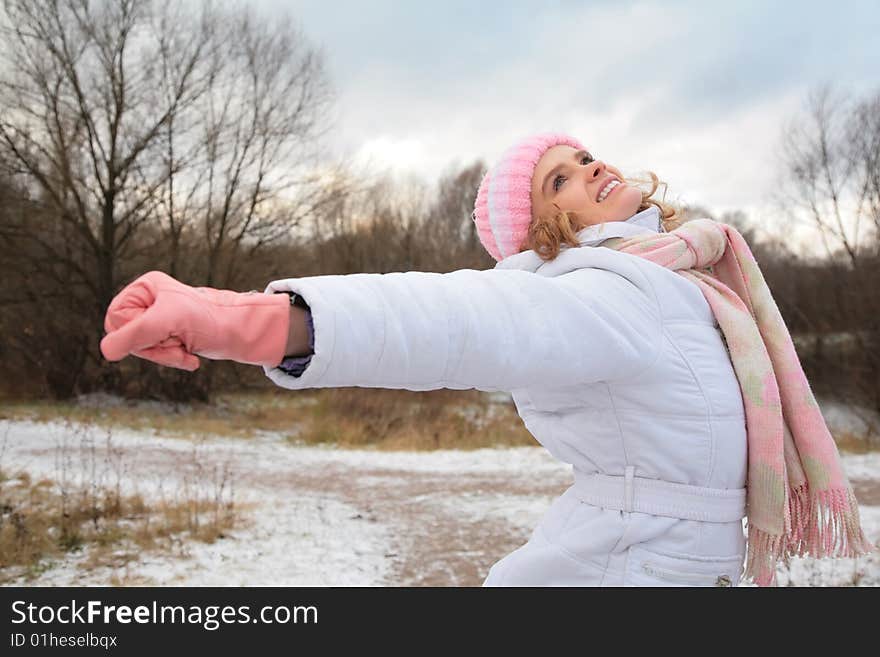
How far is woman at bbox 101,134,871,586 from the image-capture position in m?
1.06

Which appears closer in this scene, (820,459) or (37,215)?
(820,459)

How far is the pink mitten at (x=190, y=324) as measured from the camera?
0.97 meters

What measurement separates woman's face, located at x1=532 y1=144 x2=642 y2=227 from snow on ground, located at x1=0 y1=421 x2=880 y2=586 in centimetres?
375

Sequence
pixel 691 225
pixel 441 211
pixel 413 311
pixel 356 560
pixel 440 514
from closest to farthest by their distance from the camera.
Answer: pixel 413 311 → pixel 691 225 → pixel 356 560 → pixel 440 514 → pixel 441 211

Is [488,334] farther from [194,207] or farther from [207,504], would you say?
[194,207]

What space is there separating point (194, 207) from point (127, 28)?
12.2 ft

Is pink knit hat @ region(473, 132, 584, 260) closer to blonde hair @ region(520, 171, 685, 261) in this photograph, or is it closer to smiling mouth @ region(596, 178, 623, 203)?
blonde hair @ region(520, 171, 685, 261)

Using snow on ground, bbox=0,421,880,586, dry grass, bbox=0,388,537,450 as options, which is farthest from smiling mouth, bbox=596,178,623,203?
dry grass, bbox=0,388,537,450

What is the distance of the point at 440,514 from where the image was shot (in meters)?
7.06

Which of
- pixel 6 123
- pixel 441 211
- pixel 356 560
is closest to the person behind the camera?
pixel 356 560

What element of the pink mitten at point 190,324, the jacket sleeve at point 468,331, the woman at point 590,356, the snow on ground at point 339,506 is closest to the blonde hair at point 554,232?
the woman at point 590,356
